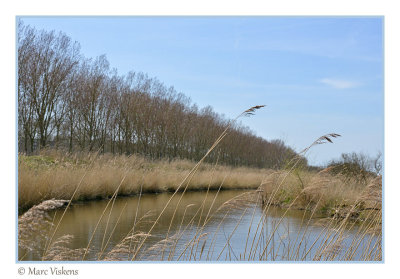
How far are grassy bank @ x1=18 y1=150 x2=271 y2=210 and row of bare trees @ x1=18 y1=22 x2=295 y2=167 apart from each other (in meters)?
1.40

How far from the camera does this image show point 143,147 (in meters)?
16.9

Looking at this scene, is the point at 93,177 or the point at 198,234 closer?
the point at 198,234

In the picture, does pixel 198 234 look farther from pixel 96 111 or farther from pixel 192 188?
pixel 96 111

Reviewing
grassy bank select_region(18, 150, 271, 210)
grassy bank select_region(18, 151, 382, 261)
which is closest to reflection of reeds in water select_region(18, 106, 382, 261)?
grassy bank select_region(18, 151, 382, 261)

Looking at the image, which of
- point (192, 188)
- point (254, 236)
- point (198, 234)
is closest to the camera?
point (254, 236)

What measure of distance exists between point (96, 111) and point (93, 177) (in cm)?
659

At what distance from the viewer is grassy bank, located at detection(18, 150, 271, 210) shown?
8125 mm

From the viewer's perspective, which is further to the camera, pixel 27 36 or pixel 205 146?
pixel 205 146

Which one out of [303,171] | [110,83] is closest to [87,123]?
[110,83]

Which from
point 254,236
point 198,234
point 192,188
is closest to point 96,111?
point 192,188

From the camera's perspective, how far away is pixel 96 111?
1642cm

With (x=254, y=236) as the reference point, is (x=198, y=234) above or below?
below
